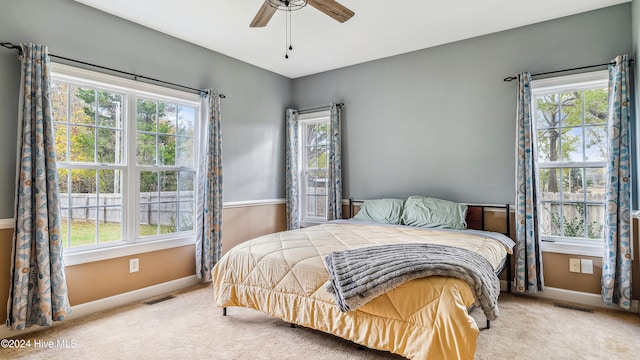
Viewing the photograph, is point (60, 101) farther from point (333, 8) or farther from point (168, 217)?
point (333, 8)

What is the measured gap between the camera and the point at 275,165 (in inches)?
198

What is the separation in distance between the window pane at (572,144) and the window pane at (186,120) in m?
4.04

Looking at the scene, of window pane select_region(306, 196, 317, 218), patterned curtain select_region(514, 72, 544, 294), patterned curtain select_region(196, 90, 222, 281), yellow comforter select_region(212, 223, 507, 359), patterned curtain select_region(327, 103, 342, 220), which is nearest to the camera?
yellow comforter select_region(212, 223, 507, 359)

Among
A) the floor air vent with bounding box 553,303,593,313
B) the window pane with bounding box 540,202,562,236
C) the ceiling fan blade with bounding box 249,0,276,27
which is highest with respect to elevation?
the ceiling fan blade with bounding box 249,0,276,27

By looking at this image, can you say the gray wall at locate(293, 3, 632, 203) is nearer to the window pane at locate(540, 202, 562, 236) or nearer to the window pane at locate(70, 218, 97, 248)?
the window pane at locate(540, 202, 562, 236)

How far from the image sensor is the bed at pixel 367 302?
1.81m

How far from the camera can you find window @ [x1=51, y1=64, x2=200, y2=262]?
301 centimetres

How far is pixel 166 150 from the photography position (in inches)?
148

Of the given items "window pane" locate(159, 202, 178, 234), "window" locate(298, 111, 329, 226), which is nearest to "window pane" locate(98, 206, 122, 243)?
"window pane" locate(159, 202, 178, 234)

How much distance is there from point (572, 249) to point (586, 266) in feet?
0.60

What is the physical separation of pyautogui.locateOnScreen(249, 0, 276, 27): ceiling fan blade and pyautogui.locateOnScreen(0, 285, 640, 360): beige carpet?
8.05ft

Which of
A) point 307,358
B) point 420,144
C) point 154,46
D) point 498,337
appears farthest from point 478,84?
point 154,46

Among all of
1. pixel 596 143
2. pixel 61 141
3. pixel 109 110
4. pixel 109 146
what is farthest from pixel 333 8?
pixel 596 143

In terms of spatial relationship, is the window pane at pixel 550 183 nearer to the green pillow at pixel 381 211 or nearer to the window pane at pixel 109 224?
the green pillow at pixel 381 211
